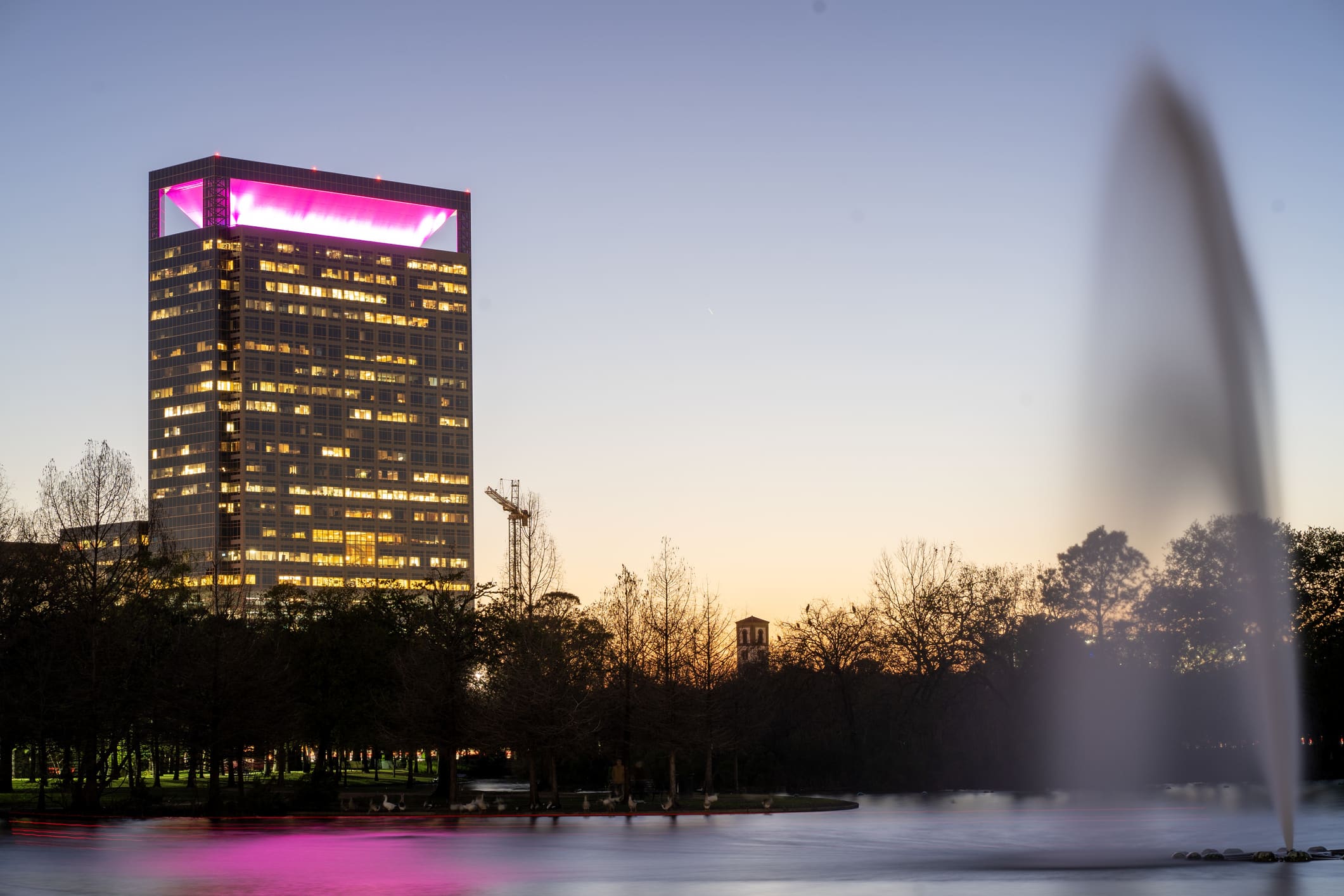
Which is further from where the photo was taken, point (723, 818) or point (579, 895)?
point (723, 818)

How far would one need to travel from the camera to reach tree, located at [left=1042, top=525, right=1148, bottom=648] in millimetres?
84562

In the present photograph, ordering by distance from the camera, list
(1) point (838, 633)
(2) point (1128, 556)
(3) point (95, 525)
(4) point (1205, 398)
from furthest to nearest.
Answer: (1) point (838, 633), (2) point (1128, 556), (3) point (95, 525), (4) point (1205, 398)

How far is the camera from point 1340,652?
84.8 meters

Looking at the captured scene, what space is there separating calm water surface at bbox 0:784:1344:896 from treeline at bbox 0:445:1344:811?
343 inches

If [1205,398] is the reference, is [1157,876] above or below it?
below

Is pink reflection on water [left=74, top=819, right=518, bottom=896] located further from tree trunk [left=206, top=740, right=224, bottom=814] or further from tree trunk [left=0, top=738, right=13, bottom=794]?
tree trunk [left=0, top=738, right=13, bottom=794]

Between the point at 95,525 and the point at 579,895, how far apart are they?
149 ft

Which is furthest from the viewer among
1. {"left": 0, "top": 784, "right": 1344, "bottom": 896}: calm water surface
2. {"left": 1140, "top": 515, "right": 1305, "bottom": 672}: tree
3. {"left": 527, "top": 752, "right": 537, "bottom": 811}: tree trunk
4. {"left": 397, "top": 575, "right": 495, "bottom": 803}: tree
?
{"left": 1140, "top": 515, "right": 1305, "bottom": 672}: tree

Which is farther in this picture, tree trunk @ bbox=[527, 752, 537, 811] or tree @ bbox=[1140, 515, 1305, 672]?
tree @ bbox=[1140, 515, 1305, 672]

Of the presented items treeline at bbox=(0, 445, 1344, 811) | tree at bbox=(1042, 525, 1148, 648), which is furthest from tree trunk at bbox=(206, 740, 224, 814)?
tree at bbox=(1042, 525, 1148, 648)

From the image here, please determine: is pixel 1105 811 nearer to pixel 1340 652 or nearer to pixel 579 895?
pixel 579 895

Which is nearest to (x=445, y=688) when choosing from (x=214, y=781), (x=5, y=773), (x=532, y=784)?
(x=532, y=784)

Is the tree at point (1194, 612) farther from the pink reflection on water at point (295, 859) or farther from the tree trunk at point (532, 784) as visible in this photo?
the pink reflection on water at point (295, 859)

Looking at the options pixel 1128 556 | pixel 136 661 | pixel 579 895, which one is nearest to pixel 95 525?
pixel 136 661
